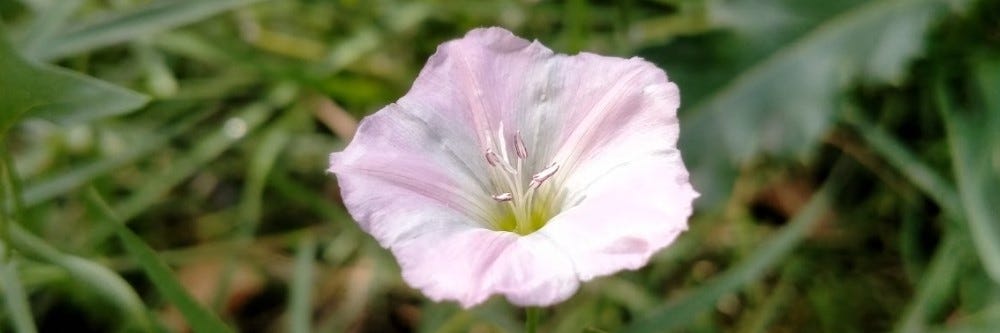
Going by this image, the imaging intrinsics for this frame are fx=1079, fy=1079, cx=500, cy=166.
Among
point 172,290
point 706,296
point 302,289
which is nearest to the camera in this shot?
point 172,290

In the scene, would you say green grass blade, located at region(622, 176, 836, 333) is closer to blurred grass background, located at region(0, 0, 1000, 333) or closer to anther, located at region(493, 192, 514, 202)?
blurred grass background, located at region(0, 0, 1000, 333)

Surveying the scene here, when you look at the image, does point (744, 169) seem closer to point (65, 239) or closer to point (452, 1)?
point (452, 1)

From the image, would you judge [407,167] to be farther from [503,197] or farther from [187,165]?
[187,165]

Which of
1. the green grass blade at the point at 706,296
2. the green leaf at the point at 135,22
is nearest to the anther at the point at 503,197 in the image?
the green grass blade at the point at 706,296

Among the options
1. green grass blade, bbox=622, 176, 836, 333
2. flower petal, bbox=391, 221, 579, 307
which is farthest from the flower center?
green grass blade, bbox=622, 176, 836, 333

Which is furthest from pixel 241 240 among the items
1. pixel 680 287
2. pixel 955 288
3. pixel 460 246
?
pixel 955 288

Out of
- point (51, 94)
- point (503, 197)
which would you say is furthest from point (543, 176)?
point (51, 94)

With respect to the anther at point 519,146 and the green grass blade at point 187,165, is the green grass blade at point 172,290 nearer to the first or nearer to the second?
the anther at point 519,146

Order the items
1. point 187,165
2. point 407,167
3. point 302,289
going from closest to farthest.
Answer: point 407,167 < point 302,289 < point 187,165
